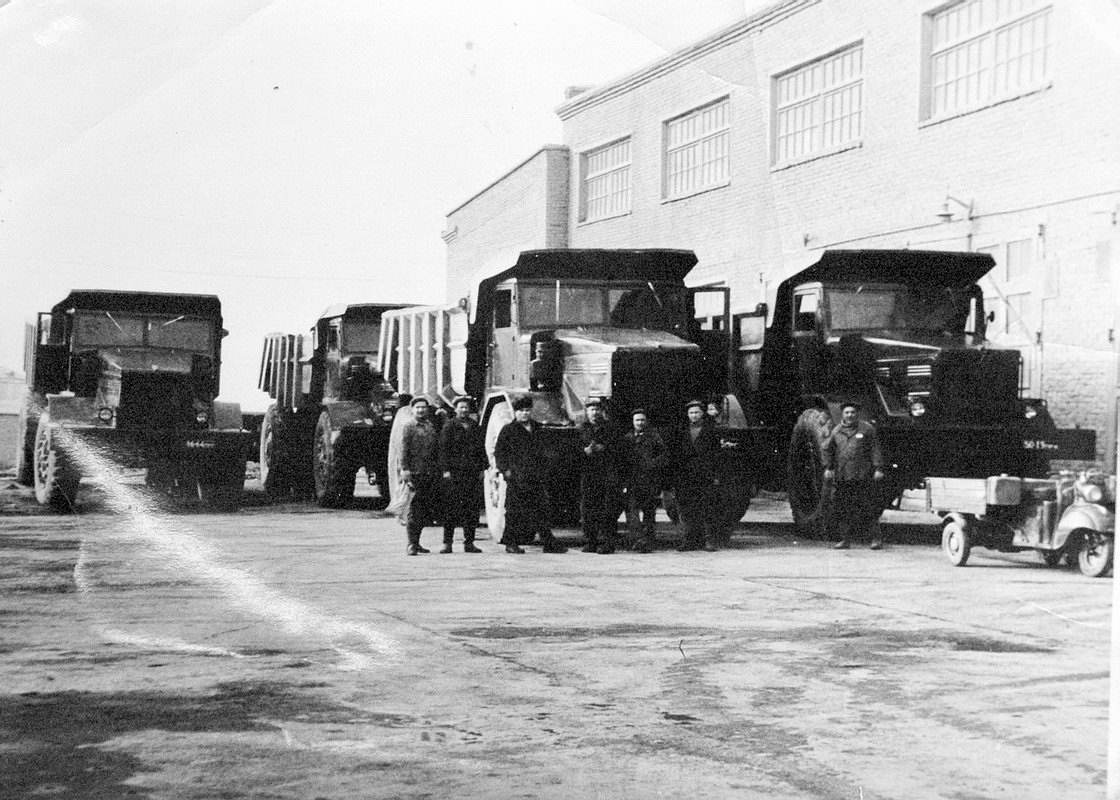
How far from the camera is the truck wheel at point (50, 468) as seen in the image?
158 inches

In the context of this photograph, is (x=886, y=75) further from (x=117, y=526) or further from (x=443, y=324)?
(x=117, y=526)

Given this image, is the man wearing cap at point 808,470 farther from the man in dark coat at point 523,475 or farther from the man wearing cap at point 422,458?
the man wearing cap at point 422,458

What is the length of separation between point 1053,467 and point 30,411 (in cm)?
560

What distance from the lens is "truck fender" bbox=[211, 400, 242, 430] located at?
418cm

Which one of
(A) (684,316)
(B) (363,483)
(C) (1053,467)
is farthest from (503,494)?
(C) (1053,467)

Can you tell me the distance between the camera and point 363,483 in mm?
9508

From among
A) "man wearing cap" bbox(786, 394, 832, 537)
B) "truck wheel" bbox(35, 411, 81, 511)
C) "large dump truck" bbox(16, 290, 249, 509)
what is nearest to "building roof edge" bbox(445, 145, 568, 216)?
"large dump truck" bbox(16, 290, 249, 509)

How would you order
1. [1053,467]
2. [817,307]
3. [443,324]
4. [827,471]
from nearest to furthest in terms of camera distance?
[443,324] → [1053,467] → [827,471] → [817,307]

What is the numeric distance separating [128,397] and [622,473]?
5.82 m

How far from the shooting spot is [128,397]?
3842mm

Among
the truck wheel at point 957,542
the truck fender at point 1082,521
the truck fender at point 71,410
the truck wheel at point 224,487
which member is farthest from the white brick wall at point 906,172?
the truck fender at point 71,410

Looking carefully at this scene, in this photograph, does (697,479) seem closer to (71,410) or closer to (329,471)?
(329,471)

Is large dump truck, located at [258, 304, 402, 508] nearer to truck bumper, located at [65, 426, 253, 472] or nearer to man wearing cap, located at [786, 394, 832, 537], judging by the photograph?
truck bumper, located at [65, 426, 253, 472]

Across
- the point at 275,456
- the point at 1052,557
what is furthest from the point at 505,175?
the point at 1052,557
